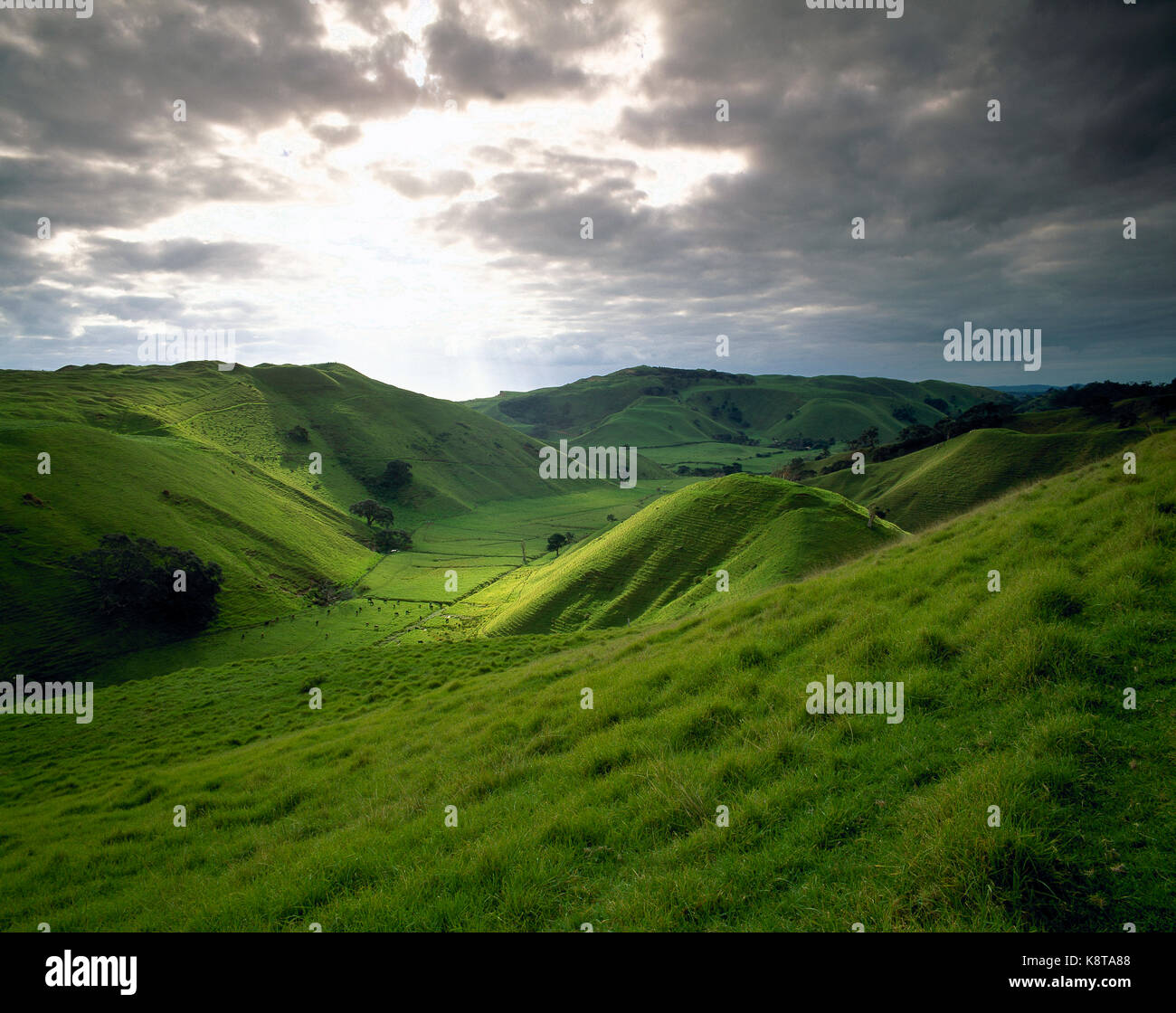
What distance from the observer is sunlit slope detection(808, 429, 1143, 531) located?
279 ft

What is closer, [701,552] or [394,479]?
[701,552]

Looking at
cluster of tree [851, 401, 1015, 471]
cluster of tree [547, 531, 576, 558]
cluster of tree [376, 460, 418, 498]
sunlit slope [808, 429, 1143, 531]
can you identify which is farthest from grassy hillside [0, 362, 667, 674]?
cluster of tree [851, 401, 1015, 471]

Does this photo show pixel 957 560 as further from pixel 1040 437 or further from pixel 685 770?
pixel 1040 437

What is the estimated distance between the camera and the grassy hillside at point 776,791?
5.18 meters

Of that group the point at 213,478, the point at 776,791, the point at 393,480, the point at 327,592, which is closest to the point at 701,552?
the point at 776,791

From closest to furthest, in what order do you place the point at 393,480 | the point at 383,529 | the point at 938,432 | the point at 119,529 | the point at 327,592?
the point at 119,529
the point at 327,592
the point at 383,529
the point at 938,432
the point at 393,480

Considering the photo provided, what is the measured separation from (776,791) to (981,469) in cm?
10665

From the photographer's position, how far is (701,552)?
151 feet

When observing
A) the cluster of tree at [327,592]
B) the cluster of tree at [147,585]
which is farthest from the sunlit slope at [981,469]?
the cluster of tree at [147,585]

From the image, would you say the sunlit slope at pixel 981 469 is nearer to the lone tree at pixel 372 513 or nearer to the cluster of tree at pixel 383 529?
the cluster of tree at pixel 383 529

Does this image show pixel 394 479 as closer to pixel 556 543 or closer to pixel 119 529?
pixel 556 543

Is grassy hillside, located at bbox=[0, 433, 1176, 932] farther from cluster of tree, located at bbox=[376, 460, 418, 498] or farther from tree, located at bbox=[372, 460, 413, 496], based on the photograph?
tree, located at bbox=[372, 460, 413, 496]

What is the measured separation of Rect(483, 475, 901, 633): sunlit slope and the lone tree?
72943 mm
